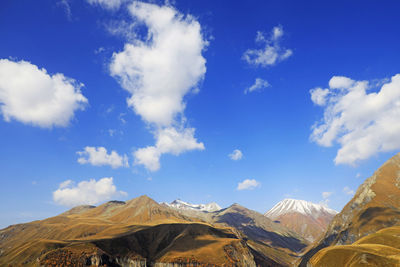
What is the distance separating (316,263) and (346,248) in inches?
748

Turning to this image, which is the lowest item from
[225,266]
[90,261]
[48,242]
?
[225,266]

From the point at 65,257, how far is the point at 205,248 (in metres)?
99.0

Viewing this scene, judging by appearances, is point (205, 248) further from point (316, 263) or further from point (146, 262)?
point (316, 263)

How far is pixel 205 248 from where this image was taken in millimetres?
199625

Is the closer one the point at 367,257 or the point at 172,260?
the point at 367,257

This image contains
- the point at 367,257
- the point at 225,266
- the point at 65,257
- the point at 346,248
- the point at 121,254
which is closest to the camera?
the point at 367,257

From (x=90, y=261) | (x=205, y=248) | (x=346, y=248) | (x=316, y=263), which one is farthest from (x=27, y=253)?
(x=346, y=248)

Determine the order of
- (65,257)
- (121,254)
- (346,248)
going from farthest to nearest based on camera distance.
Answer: (121,254) → (65,257) → (346,248)

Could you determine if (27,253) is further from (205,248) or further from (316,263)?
(316,263)

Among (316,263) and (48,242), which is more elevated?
(48,242)

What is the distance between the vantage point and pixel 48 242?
187 metres

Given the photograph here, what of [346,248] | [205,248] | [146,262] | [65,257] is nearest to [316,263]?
[346,248]

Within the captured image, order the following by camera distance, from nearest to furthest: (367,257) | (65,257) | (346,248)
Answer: (367,257) → (346,248) → (65,257)

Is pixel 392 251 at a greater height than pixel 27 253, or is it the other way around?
pixel 27 253
